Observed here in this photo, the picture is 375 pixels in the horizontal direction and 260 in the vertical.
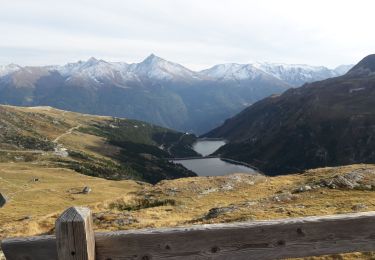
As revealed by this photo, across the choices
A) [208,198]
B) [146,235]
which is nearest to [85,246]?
[146,235]

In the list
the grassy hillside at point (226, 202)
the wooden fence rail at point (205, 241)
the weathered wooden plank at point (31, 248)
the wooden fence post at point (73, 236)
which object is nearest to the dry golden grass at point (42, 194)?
A: the grassy hillside at point (226, 202)

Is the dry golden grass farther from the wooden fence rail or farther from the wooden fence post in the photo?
the wooden fence post

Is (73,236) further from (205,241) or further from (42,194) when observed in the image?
(42,194)

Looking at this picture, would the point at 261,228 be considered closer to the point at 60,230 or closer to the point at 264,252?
the point at 264,252

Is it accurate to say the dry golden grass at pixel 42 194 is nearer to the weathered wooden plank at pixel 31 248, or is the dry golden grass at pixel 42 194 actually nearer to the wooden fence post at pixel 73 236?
the weathered wooden plank at pixel 31 248

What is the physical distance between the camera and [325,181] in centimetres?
4962

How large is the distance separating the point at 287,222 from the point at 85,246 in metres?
3.55

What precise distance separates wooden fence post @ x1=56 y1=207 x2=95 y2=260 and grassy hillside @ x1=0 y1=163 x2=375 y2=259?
16717 mm

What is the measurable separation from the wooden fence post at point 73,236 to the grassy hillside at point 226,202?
16.7 m

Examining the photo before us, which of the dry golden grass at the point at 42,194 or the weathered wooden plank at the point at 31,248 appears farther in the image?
the dry golden grass at the point at 42,194

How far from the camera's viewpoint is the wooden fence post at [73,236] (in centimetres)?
706

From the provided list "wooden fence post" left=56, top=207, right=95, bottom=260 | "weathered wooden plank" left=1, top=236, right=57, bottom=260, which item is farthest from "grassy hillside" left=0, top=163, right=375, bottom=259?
"weathered wooden plank" left=1, top=236, right=57, bottom=260

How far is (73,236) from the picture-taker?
7074 mm

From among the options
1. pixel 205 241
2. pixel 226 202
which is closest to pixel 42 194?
pixel 226 202
